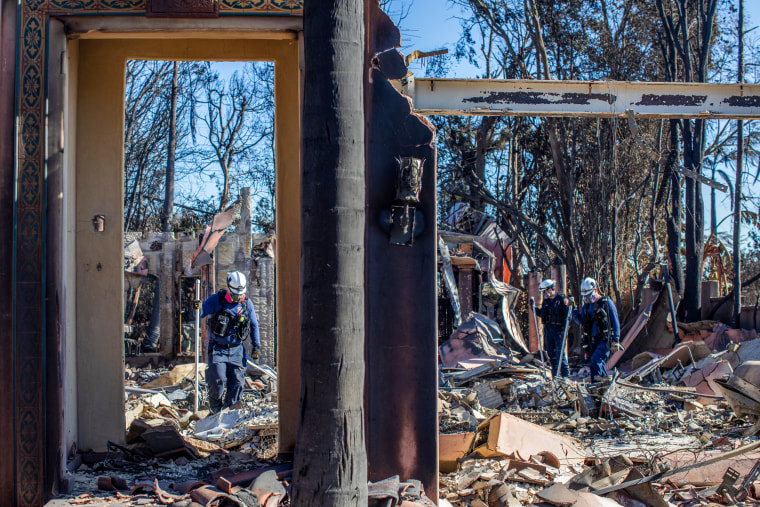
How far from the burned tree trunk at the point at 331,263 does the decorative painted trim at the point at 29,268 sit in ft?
9.91

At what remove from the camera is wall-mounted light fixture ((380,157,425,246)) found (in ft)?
16.2

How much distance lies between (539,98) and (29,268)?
4.63 metres

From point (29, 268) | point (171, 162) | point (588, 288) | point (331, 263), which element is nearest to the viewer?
point (331, 263)

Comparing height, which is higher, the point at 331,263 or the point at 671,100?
the point at 671,100

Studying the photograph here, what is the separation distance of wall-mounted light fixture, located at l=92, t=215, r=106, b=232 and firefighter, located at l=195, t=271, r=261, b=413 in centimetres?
283

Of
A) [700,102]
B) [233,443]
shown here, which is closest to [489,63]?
[700,102]

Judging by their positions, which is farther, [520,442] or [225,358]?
[225,358]

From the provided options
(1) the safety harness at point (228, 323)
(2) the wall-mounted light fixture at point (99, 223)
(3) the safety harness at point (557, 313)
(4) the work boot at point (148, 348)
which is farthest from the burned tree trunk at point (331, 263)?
(4) the work boot at point (148, 348)

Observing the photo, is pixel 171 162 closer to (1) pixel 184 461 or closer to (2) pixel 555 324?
(2) pixel 555 324

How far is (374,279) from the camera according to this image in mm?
5043

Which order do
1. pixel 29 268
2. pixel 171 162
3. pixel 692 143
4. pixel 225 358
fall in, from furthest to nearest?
pixel 171 162 → pixel 692 143 → pixel 225 358 → pixel 29 268

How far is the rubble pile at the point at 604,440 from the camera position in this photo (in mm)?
5348

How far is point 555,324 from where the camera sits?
13.6 meters

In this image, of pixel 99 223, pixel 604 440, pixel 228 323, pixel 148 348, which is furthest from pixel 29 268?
pixel 148 348
